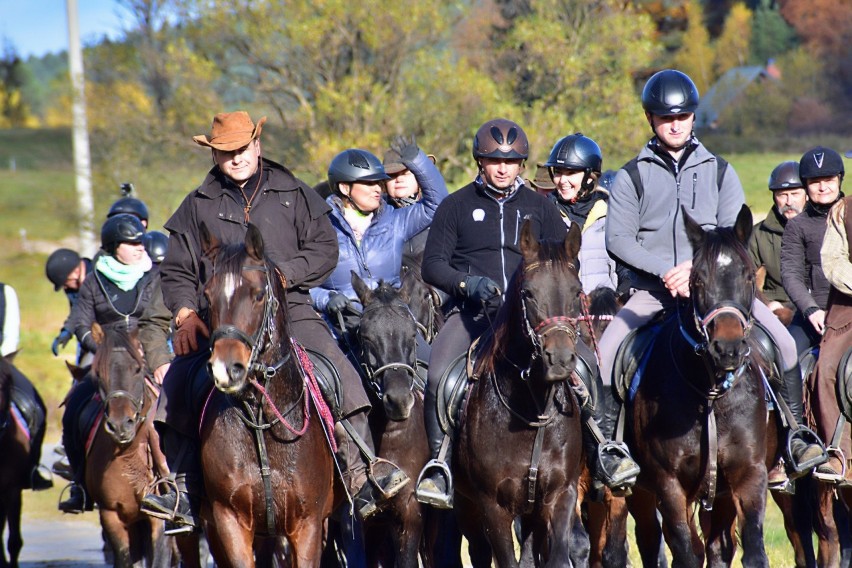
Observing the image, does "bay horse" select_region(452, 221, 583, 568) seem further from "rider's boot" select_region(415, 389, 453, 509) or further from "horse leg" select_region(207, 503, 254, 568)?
"horse leg" select_region(207, 503, 254, 568)

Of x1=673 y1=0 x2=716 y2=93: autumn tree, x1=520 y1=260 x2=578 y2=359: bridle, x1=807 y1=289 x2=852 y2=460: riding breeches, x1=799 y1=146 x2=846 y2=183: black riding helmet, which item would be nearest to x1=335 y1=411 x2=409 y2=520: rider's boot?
x1=520 y1=260 x2=578 y2=359: bridle

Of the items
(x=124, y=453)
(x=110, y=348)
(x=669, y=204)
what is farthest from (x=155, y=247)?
(x=669, y=204)

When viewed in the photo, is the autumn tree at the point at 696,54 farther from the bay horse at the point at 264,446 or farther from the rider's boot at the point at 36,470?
the bay horse at the point at 264,446

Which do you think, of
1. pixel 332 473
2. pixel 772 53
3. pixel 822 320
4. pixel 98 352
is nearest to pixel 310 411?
pixel 332 473

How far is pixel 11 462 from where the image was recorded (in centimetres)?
1195

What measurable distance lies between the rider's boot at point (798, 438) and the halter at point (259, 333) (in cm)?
368

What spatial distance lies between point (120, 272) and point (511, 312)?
5.70 meters

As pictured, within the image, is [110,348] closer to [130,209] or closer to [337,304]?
[337,304]

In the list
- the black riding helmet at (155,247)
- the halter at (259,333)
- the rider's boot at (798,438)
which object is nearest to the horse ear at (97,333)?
the black riding helmet at (155,247)

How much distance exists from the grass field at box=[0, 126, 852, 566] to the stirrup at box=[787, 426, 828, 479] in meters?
2.10

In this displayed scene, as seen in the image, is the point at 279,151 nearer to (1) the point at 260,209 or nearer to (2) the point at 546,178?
(2) the point at 546,178

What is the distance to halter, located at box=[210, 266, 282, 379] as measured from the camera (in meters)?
6.03

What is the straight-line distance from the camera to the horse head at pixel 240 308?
5.93m

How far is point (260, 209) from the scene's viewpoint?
24.2 ft
